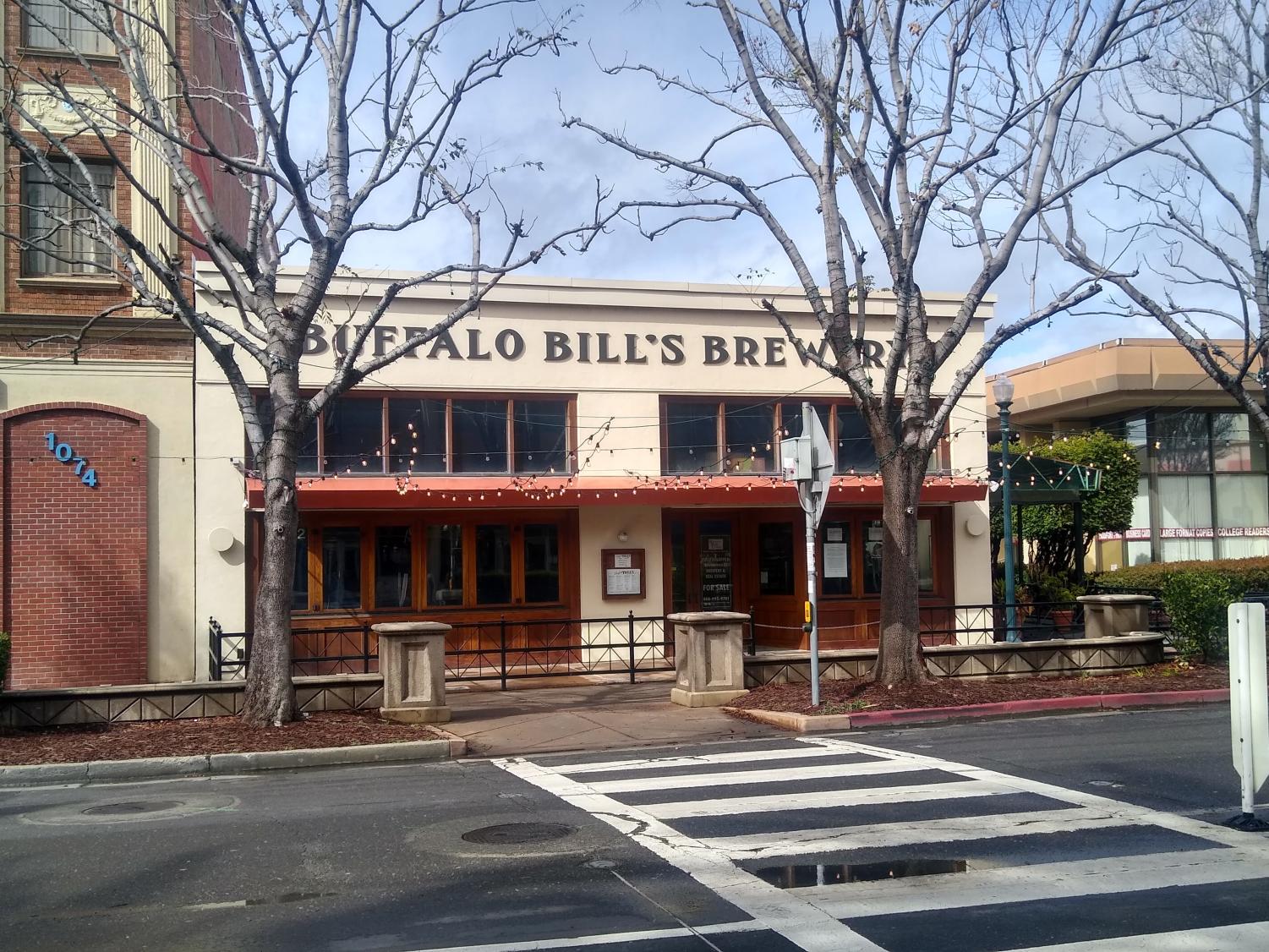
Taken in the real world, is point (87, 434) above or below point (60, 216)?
below

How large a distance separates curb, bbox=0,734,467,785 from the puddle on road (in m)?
5.83

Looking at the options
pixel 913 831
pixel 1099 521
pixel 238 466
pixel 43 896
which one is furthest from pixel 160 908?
pixel 1099 521

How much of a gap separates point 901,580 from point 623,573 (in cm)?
613

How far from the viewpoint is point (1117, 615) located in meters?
17.5

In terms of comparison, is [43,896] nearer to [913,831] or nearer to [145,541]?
[913,831]

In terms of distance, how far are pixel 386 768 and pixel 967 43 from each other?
10.3 metres

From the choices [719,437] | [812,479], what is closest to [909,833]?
[812,479]

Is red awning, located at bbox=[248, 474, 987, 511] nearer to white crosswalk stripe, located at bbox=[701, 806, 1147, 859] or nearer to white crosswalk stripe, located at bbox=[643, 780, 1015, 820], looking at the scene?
white crosswalk stripe, located at bbox=[643, 780, 1015, 820]

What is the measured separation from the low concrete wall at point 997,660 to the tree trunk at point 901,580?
91cm

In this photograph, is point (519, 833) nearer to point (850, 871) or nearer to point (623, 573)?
point (850, 871)

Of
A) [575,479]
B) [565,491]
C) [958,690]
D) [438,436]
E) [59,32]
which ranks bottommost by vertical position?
[958,690]

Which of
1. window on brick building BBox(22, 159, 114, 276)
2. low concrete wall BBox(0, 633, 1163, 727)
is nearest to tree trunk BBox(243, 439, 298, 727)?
low concrete wall BBox(0, 633, 1163, 727)

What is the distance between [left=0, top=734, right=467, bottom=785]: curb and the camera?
11.2 metres

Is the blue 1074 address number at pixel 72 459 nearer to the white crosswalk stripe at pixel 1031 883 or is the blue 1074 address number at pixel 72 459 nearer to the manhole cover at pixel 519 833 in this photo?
the manhole cover at pixel 519 833
